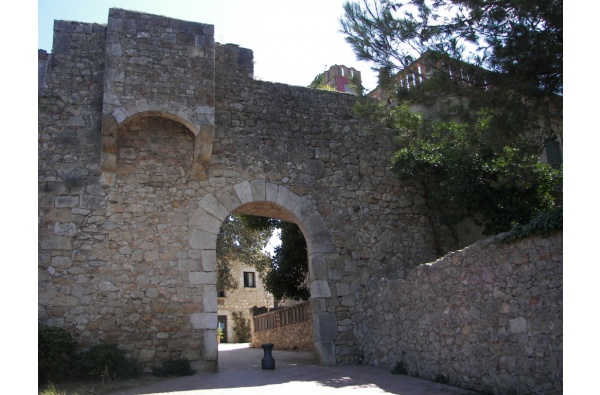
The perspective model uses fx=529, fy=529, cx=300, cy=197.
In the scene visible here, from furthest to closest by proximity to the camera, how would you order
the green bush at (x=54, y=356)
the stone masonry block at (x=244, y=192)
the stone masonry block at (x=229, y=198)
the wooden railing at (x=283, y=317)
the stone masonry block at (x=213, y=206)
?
the wooden railing at (x=283, y=317) → the stone masonry block at (x=244, y=192) → the stone masonry block at (x=229, y=198) → the stone masonry block at (x=213, y=206) → the green bush at (x=54, y=356)

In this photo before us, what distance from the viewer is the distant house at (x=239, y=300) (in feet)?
75.5

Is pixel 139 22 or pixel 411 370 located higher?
pixel 139 22

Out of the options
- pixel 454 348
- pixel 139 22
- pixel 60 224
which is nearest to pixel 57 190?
pixel 60 224

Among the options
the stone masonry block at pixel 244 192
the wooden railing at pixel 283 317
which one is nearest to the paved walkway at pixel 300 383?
the stone masonry block at pixel 244 192

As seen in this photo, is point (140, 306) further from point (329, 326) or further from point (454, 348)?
point (454, 348)

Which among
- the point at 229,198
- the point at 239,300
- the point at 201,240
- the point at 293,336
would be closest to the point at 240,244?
the point at 293,336

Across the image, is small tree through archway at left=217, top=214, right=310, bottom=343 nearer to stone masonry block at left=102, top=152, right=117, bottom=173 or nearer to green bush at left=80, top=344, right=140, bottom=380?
stone masonry block at left=102, top=152, right=117, bottom=173

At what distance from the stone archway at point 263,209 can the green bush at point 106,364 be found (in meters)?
1.16

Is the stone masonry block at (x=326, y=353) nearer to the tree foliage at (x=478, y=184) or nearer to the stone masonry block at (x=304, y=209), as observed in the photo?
the stone masonry block at (x=304, y=209)

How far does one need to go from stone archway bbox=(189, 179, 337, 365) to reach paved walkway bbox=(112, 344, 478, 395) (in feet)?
1.98

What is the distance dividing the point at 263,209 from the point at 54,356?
14.7ft

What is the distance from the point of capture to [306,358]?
10703 millimetres

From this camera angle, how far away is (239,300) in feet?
78.7

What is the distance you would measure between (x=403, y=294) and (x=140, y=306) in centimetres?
406
